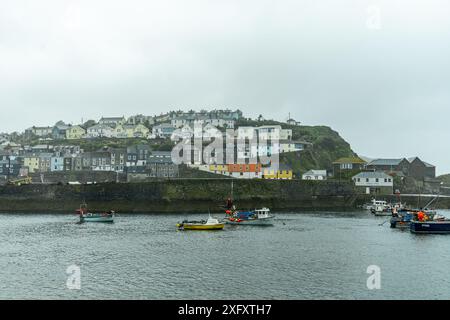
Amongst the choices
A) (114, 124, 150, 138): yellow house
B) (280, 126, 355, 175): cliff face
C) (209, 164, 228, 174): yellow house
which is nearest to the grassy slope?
(280, 126, 355, 175): cliff face

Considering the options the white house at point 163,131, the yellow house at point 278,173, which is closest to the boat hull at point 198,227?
the yellow house at point 278,173

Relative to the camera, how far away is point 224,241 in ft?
141

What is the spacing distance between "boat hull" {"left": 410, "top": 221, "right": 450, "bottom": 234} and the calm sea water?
1.47 metres

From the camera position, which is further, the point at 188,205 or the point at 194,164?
the point at 194,164

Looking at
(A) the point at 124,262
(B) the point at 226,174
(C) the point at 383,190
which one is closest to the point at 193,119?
(B) the point at 226,174

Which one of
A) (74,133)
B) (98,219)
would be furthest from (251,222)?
(74,133)

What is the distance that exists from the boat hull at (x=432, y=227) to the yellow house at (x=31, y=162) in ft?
311

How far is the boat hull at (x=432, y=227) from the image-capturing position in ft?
159

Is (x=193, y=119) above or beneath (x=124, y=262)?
above

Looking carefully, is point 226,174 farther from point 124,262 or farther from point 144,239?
point 124,262

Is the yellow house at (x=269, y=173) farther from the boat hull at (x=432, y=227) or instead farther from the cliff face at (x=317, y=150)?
the boat hull at (x=432, y=227)

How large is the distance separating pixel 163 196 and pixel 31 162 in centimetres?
5673

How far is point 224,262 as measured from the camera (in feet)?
108
